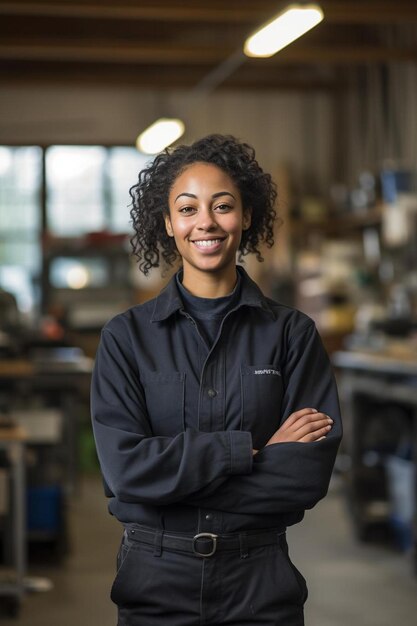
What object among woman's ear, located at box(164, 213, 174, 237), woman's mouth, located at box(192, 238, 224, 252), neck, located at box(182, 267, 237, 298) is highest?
woman's ear, located at box(164, 213, 174, 237)

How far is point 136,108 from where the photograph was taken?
12.2m

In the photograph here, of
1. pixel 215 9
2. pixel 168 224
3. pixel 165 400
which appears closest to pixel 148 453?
pixel 165 400

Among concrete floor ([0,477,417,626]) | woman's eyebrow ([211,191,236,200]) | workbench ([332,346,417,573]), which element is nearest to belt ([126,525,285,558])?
woman's eyebrow ([211,191,236,200])

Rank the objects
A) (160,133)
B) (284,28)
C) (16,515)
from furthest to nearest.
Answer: (160,133) → (284,28) → (16,515)

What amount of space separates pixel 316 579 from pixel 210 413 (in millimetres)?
3561

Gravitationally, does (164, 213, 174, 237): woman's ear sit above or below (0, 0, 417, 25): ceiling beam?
below

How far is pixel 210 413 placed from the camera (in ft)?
6.64

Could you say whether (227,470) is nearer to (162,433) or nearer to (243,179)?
(162,433)

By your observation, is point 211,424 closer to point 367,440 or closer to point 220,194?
point 220,194

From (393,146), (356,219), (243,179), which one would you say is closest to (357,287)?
(356,219)

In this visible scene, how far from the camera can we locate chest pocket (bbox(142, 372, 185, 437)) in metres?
2.03

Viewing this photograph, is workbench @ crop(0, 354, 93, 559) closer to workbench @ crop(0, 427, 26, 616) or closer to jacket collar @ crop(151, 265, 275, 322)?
workbench @ crop(0, 427, 26, 616)

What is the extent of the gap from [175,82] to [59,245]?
2.14m

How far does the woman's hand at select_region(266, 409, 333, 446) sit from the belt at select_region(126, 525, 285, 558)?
178 mm
